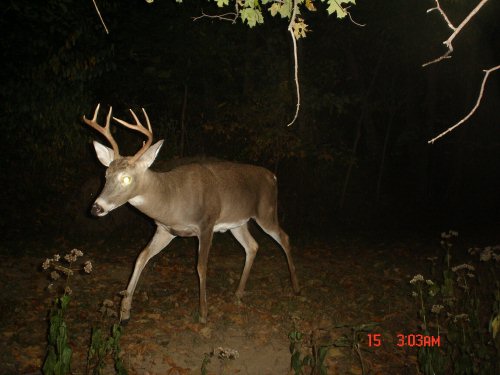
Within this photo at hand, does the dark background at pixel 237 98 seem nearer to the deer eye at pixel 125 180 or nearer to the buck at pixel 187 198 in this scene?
the buck at pixel 187 198

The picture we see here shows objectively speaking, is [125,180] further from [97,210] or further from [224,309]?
→ [224,309]

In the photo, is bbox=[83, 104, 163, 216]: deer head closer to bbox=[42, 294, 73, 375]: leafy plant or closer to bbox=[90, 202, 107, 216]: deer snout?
bbox=[90, 202, 107, 216]: deer snout

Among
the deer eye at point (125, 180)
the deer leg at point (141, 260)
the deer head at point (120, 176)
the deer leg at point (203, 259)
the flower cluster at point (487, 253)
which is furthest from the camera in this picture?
the deer leg at point (203, 259)

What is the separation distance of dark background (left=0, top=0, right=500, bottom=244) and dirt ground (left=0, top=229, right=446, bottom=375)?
2010 mm

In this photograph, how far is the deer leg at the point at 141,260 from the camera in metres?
5.13

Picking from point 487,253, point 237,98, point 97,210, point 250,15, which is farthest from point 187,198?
point 237,98

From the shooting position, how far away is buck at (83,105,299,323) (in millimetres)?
4785

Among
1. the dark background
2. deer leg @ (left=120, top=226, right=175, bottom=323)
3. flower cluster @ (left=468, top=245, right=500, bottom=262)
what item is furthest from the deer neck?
flower cluster @ (left=468, top=245, right=500, bottom=262)

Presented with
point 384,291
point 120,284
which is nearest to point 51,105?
point 120,284

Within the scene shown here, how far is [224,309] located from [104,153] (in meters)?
2.42

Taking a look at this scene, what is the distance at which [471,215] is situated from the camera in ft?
48.9
